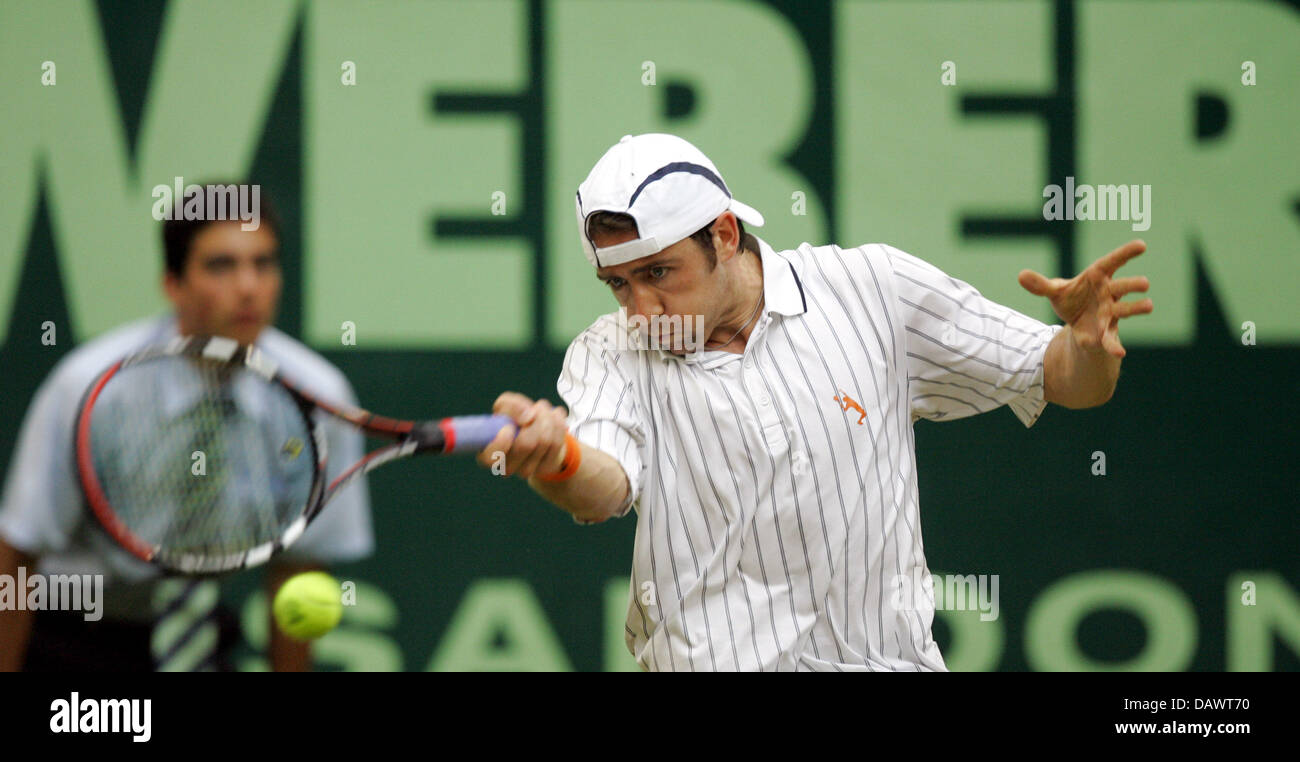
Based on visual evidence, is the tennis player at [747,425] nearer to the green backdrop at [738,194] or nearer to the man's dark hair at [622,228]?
the man's dark hair at [622,228]

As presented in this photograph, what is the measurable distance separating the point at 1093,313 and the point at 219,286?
2020 mm

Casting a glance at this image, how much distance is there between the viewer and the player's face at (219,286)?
3186mm

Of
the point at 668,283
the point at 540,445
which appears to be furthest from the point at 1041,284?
the point at 540,445

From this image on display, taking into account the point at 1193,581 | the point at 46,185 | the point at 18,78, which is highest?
the point at 18,78

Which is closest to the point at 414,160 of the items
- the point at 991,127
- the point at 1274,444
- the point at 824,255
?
the point at 991,127

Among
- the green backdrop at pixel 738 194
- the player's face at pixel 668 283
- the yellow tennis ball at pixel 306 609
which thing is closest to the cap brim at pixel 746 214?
the player's face at pixel 668 283

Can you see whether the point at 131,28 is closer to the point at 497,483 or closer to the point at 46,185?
the point at 46,185

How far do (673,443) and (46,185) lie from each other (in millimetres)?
3029

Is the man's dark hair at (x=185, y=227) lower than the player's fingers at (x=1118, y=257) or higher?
higher

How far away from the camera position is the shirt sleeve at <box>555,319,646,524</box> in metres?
2.36

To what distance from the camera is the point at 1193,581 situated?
185 inches

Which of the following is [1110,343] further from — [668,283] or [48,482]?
[48,482]

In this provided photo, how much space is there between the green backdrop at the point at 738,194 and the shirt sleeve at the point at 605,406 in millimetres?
2086
